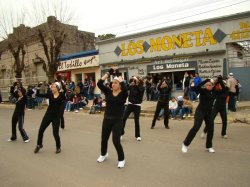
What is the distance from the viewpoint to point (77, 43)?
96.6 feet

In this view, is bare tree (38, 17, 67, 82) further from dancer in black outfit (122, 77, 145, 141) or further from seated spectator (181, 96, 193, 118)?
dancer in black outfit (122, 77, 145, 141)

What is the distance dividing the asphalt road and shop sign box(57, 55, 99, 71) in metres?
15.3

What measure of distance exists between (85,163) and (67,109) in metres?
11.9

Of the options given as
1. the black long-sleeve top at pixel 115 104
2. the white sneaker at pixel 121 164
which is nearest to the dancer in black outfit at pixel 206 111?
the white sneaker at pixel 121 164

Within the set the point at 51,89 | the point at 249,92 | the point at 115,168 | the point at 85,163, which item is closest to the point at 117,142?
the point at 115,168

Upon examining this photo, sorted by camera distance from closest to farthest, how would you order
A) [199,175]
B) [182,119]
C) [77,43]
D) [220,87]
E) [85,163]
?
[199,175] → [85,163] → [220,87] → [182,119] → [77,43]

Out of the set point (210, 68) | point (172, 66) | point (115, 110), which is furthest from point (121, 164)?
point (172, 66)

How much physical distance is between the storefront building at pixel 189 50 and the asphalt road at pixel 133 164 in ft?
27.7

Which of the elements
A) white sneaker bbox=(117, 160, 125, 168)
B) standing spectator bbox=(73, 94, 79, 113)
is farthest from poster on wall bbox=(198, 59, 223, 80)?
white sneaker bbox=(117, 160, 125, 168)

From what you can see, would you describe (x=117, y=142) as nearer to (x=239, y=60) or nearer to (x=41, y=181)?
(x=41, y=181)

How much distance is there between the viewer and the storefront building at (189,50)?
51.9 feet

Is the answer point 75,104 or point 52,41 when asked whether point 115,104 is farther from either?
point 52,41

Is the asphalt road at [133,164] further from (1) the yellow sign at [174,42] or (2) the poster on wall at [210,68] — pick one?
(1) the yellow sign at [174,42]

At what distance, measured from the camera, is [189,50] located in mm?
17484
